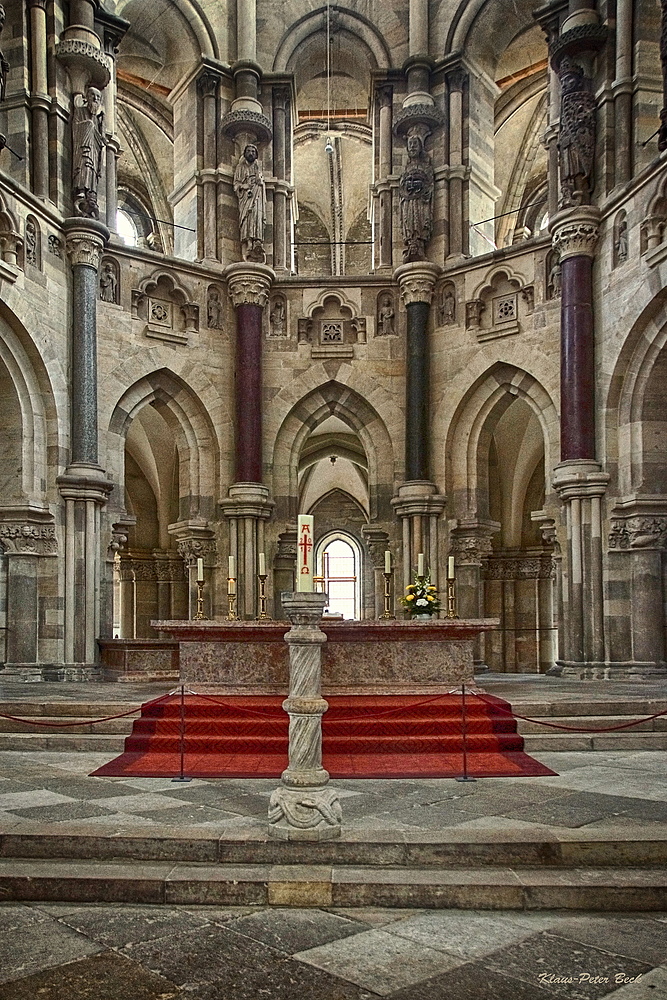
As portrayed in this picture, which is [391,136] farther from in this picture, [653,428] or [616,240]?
[653,428]

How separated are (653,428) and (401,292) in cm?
574

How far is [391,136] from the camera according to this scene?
18.7 meters

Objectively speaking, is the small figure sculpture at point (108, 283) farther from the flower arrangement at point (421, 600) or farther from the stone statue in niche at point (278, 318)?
the flower arrangement at point (421, 600)

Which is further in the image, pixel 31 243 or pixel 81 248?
pixel 81 248

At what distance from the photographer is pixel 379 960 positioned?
14.4 feet

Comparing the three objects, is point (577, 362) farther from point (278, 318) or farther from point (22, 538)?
point (22, 538)

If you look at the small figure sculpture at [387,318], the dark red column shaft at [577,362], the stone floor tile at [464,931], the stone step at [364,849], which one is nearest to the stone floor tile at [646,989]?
the stone floor tile at [464,931]

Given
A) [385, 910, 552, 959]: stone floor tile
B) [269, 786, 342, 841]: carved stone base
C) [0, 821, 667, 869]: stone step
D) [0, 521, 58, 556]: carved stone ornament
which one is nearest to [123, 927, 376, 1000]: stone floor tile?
[385, 910, 552, 959]: stone floor tile

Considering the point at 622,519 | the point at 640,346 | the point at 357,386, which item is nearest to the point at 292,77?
the point at 357,386

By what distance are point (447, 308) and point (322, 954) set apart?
1460 centimetres

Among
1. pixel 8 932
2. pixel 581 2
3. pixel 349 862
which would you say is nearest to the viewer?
pixel 8 932

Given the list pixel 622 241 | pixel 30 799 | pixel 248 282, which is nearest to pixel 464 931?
pixel 30 799

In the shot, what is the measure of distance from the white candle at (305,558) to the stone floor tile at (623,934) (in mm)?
2567

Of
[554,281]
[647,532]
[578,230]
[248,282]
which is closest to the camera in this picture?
[647,532]
